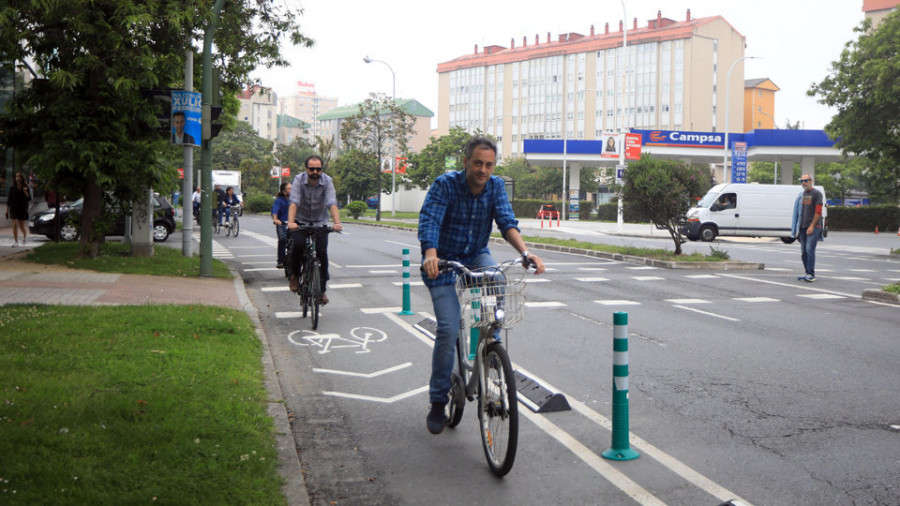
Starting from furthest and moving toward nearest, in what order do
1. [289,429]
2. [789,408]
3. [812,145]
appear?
1. [812,145]
2. [789,408]
3. [289,429]

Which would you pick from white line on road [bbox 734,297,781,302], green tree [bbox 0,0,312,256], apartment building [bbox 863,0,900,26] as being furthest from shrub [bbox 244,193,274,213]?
apartment building [bbox 863,0,900,26]

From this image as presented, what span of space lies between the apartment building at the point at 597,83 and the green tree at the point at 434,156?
16.6 m

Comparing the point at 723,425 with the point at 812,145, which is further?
the point at 812,145

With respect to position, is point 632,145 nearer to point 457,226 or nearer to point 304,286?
point 304,286

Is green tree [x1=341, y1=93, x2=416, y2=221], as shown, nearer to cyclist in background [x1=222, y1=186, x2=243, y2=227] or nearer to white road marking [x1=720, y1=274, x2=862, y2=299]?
cyclist in background [x1=222, y1=186, x2=243, y2=227]

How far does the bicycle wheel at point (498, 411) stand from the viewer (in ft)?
13.6

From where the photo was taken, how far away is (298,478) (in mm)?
4133

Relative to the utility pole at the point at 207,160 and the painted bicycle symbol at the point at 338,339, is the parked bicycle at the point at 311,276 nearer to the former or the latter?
the painted bicycle symbol at the point at 338,339

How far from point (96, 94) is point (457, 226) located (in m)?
12.2

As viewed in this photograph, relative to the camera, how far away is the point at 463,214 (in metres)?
4.83

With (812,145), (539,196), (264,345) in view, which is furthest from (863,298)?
(539,196)

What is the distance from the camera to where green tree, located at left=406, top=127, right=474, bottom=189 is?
71.7 meters

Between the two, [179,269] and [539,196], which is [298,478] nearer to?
[179,269]

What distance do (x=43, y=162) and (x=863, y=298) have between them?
1404cm
